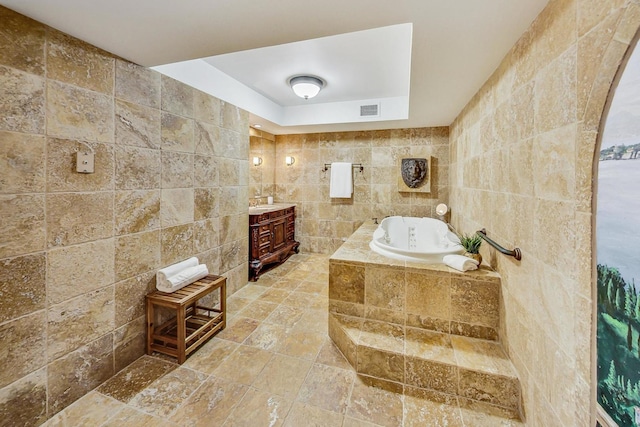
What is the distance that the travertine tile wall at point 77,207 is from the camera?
1210 millimetres

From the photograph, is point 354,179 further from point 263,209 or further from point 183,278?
point 183,278

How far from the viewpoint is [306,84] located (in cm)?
267

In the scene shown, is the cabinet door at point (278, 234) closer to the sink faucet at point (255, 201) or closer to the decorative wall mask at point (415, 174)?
the sink faucet at point (255, 201)

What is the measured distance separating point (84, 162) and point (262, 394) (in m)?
1.74

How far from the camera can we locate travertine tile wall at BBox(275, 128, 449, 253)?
381 cm

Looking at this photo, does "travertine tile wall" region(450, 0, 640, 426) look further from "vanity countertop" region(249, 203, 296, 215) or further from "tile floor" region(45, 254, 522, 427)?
"vanity countertop" region(249, 203, 296, 215)

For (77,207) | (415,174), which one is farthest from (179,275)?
(415,174)

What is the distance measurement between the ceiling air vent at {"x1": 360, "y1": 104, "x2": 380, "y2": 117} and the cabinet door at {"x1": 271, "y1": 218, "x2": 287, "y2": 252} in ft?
6.48

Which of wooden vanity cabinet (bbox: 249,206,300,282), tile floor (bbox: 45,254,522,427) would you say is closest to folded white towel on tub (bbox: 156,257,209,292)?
tile floor (bbox: 45,254,522,427)

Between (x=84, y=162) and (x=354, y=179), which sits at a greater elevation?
(x=354, y=179)

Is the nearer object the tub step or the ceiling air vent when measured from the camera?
the tub step

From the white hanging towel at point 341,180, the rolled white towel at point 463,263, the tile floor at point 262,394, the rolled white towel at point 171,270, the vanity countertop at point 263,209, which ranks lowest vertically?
the tile floor at point 262,394

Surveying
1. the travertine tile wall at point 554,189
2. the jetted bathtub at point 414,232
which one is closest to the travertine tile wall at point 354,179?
the jetted bathtub at point 414,232

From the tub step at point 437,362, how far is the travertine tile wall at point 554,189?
4.2 inches
